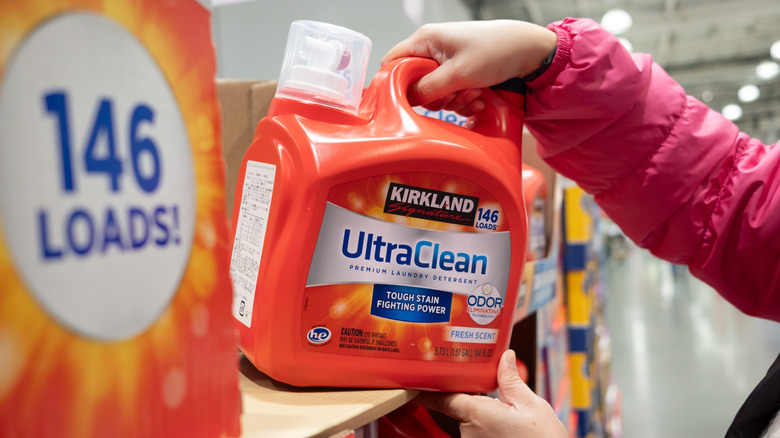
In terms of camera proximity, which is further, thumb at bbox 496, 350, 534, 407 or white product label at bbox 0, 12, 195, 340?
thumb at bbox 496, 350, 534, 407

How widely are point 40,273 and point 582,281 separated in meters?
1.60

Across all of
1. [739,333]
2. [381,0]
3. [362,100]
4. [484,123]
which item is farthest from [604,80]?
[739,333]

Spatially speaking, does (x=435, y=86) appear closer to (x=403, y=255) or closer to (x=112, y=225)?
(x=403, y=255)

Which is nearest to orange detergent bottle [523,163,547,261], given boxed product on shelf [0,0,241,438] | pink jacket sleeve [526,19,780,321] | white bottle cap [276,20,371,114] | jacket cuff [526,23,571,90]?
pink jacket sleeve [526,19,780,321]

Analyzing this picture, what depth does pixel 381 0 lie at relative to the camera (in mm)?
2656

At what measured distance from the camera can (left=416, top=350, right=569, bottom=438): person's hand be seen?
1.92 ft

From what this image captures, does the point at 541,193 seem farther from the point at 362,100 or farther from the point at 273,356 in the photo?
the point at 273,356

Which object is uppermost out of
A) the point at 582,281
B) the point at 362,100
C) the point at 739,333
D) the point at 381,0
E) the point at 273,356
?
the point at 381,0

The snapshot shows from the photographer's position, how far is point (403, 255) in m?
0.56

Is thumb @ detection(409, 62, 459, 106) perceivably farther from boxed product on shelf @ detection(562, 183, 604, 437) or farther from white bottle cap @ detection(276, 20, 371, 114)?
boxed product on shelf @ detection(562, 183, 604, 437)

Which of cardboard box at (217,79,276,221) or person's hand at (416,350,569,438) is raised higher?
cardboard box at (217,79,276,221)

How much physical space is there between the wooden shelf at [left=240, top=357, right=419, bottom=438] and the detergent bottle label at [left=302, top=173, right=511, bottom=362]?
0.14 feet

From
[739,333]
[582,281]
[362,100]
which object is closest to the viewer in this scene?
[362,100]

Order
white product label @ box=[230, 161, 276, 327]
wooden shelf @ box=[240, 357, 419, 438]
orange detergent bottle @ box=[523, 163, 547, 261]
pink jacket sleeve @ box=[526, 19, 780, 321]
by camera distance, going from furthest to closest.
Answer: orange detergent bottle @ box=[523, 163, 547, 261]
pink jacket sleeve @ box=[526, 19, 780, 321]
white product label @ box=[230, 161, 276, 327]
wooden shelf @ box=[240, 357, 419, 438]
